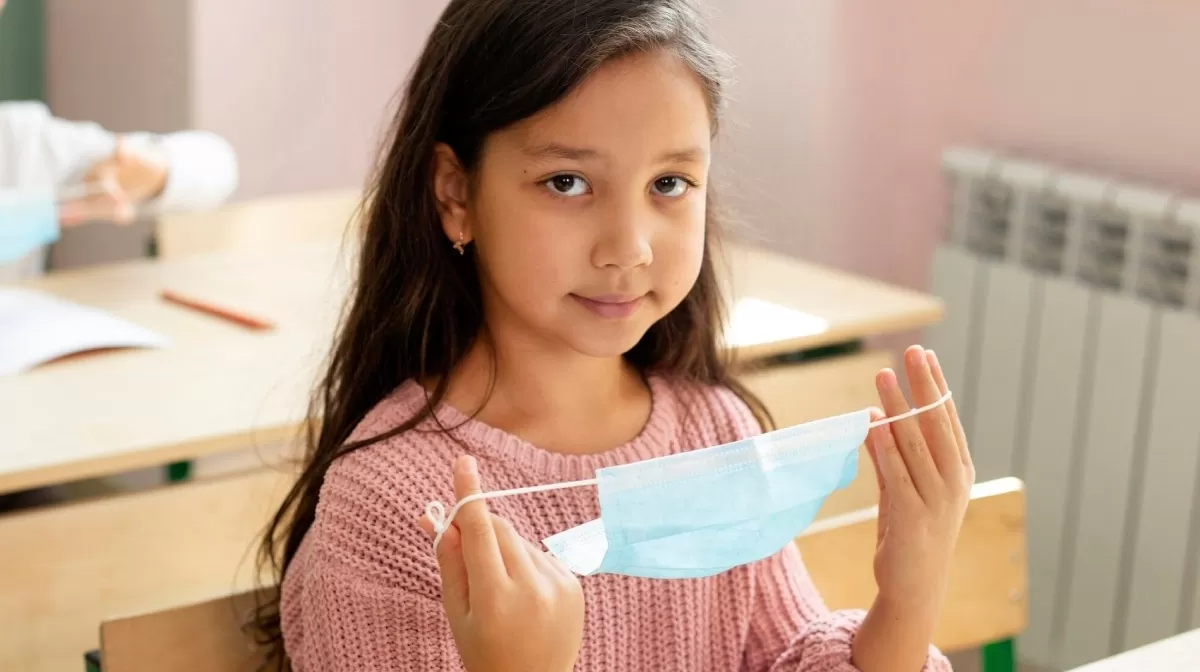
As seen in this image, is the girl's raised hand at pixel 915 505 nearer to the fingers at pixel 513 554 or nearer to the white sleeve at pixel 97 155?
the fingers at pixel 513 554

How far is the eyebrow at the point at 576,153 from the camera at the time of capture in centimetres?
105

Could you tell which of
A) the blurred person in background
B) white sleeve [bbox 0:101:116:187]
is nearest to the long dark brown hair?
the blurred person in background

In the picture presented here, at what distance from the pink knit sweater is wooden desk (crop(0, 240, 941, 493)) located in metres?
0.33

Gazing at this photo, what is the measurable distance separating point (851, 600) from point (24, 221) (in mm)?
1271

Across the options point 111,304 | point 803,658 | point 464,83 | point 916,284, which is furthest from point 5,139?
point 803,658

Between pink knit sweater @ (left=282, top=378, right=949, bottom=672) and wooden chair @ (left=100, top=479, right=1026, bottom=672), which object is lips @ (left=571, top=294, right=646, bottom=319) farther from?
wooden chair @ (left=100, top=479, right=1026, bottom=672)

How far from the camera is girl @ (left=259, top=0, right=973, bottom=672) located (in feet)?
3.47

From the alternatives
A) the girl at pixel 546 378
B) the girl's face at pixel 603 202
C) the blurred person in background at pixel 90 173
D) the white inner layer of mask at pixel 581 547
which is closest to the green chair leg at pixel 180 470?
the blurred person in background at pixel 90 173

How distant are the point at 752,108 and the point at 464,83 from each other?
1847 millimetres

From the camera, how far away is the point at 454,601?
91cm

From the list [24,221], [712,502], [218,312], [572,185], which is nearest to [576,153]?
[572,185]

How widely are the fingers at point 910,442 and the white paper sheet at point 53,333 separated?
3.92ft

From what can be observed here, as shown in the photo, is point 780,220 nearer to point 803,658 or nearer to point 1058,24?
point 1058,24

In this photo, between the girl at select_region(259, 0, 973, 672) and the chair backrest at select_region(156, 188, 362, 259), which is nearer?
the girl at select_region(259, 0, 973, 672)
